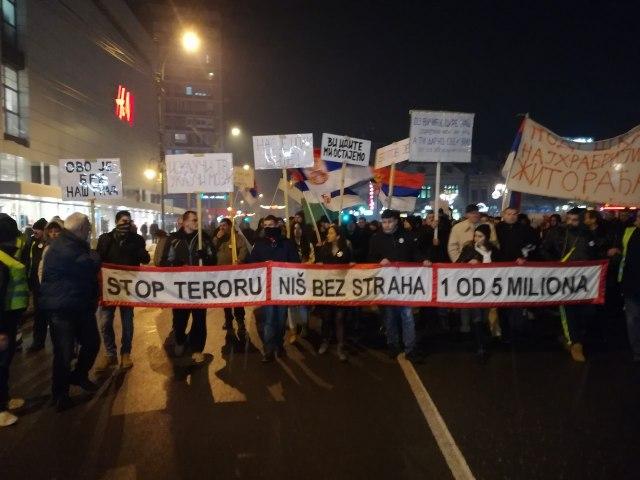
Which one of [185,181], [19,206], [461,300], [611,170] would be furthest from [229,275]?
[19,206]

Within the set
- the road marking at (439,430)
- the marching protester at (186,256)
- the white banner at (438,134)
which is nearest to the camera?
the road marking at (439,430)

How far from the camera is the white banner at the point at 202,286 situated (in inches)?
277

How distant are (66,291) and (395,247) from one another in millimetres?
4065

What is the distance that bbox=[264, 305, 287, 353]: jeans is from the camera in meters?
6.97

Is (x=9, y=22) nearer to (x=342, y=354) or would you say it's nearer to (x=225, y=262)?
Result: (x=225, y=262)

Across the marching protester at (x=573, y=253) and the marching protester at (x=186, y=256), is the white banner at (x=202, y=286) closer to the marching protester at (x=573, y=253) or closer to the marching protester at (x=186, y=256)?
the marching protester at (x=186, y=256)

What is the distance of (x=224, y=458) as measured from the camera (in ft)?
13.7

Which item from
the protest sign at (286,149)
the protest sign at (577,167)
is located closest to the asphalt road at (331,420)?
the protest sign at (577,167)

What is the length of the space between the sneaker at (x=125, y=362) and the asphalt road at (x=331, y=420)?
128mm

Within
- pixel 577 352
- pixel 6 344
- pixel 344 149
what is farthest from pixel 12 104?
pixel 577 352

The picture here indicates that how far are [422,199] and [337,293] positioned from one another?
73868 mm

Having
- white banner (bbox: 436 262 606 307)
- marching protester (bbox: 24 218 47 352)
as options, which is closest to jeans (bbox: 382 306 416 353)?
white banner (bbox: 436 262 606 307)

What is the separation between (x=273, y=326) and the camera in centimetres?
704

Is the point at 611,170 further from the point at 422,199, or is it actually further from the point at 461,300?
the point at 422,199
